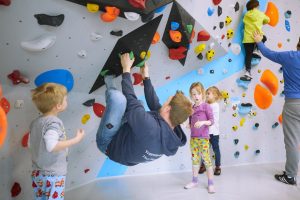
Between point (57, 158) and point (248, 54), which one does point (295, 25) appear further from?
point (57, 158)

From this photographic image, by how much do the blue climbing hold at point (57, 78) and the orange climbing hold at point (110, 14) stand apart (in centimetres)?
50

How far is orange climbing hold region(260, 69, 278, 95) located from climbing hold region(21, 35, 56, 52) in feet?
9.04

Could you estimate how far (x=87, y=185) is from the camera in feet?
9.56

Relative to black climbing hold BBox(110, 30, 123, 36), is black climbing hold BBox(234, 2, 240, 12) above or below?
above

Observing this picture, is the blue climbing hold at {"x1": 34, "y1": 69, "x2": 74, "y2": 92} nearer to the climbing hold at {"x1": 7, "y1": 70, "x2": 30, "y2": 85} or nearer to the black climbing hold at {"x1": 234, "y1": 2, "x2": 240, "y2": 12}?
the climbing hold at {"x1": 7, "y1": 70, "x2": 30, "y2": 85}

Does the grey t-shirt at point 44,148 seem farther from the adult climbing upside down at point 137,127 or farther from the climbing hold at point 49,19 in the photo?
the climbing hold at point 49,19

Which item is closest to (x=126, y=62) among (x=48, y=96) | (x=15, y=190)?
(x=48, y=96)

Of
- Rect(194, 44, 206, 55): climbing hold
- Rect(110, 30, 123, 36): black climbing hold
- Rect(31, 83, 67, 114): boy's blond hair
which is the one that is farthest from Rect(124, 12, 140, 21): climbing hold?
Rect(194, 44, 206, 55): climbing hold

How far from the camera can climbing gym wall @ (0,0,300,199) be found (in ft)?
7.06

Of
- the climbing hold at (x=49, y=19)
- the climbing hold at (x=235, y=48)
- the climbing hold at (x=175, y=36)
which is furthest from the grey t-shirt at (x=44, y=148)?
the climbing hold at (x=235, y=48)

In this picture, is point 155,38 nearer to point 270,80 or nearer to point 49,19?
point 49,19

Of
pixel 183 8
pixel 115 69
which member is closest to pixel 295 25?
pixel 183 8

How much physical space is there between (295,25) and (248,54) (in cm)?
102

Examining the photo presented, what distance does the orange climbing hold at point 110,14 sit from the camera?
88.8 inches
